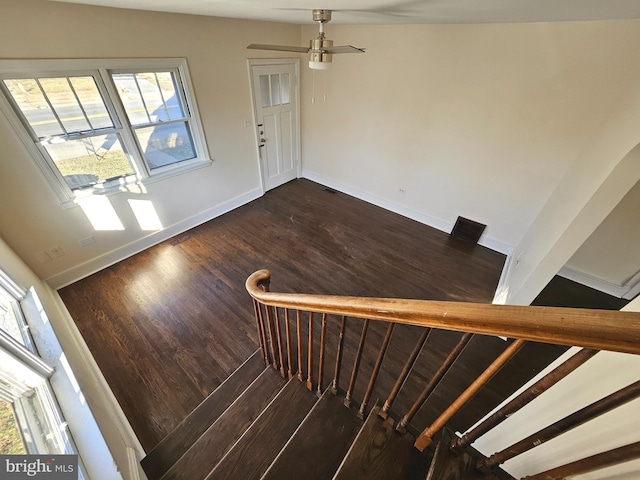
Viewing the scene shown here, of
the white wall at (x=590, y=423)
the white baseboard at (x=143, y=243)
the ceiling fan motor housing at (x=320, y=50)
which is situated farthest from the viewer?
the white baseboard at (x=143, y=243)

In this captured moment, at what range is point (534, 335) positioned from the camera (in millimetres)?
531

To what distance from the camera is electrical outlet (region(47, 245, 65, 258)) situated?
2597 mm

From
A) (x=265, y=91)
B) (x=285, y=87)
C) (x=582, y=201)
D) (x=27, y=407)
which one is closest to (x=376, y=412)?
(x=27, y=407)

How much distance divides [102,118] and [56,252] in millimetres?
1417

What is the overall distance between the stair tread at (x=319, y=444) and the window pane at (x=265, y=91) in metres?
3.98

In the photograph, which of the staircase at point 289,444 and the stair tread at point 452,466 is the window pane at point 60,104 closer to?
the staircase at point 289,444

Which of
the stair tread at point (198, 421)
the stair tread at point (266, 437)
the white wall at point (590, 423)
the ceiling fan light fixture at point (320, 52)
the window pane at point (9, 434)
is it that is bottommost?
the stair tread at point (198, 421)

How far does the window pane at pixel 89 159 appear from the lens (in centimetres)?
244

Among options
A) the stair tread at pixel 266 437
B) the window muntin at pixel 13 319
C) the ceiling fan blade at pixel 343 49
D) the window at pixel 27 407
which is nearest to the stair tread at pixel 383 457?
the stair tread at pixel 266 437

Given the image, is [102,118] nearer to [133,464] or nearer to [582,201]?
[133,464]

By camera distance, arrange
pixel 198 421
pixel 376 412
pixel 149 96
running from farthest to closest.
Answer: pixel 149 96 < pixel 198 421 < pixel 376 412

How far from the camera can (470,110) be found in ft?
9.99

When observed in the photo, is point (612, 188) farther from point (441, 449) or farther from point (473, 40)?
point (473, 40)

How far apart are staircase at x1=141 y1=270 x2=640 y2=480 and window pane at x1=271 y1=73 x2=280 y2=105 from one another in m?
3.49
